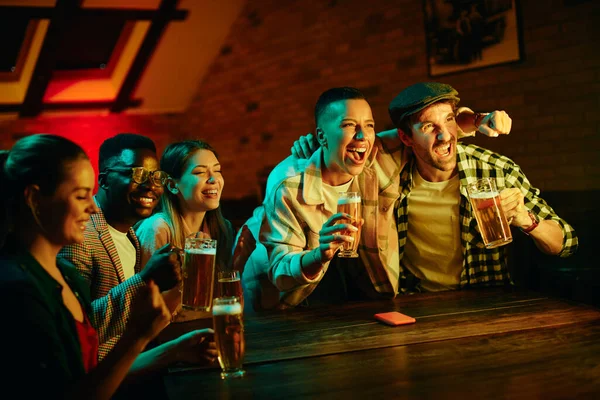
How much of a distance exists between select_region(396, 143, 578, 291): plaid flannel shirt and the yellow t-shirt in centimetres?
4

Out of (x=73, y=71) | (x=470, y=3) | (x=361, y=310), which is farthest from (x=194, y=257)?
(x=73, y=71)

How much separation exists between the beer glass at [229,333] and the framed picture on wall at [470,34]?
3760 millimetres

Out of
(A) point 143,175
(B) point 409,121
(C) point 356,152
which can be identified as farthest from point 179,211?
(B) point 409,121

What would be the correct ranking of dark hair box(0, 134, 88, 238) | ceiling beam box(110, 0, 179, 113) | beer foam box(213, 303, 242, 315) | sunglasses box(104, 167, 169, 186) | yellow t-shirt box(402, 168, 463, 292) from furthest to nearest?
ceiling beam box(110, 0, 179, 113), yellow t-shirt box(402, 168, 463, 292), sunglasses box(104, 167, 169, 186), beer foam box(213, 303, 242, 315), dark hair box(0, 134, 88, 238)

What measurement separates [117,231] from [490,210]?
5.06 feet

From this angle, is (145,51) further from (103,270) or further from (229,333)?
(229,333)

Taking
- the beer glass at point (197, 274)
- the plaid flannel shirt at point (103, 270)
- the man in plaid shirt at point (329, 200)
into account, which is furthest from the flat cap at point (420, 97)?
the plaid flannel shirt at point (103, 270)

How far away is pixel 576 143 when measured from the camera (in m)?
4.51

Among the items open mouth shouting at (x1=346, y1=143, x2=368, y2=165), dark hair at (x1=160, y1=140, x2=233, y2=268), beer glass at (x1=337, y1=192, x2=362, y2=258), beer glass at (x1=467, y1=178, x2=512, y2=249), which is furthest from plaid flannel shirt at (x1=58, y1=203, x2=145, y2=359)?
beer glass at (x1=467, y1=178, x2=512, y2=249)

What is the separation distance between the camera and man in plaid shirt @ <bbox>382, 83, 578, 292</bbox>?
9.81 ft

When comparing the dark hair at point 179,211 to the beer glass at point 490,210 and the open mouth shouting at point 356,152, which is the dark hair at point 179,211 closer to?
the open mouth shouting at point 356,152

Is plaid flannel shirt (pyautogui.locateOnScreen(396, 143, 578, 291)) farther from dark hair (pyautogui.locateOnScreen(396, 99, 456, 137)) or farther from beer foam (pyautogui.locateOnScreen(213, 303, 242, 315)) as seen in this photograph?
beer foam (pyautogui.locateOnScreen(213, 303, 242, 315))

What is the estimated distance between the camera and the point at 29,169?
5.30ft

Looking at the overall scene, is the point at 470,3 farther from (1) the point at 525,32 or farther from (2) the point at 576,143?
(2) the point at 576,143
